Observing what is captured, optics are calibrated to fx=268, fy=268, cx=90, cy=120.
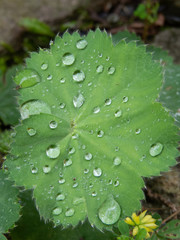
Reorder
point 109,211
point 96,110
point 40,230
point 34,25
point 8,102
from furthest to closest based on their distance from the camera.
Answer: point 34,25 → point 8,102 → point 40,230 → point 96,110 → point 109,211

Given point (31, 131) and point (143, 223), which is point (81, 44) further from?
point (143, 223)

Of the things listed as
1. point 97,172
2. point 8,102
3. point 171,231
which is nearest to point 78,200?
point 97,172

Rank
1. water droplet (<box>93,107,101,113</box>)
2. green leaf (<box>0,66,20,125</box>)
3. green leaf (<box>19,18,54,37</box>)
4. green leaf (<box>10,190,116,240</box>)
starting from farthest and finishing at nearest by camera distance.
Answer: green leaf (<box>19,18,54,37</box>) → green leaf (<box>0,66,20,125</box>) → green leaf (<box>10,190,116,240</box>) → water droplet (<box>93,107,101,113</box>)

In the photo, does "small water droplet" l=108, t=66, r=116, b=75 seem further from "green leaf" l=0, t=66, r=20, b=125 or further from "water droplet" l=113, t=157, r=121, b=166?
"green leaf" l=0, t=66, r=20, b=125

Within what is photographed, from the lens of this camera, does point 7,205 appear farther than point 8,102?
No

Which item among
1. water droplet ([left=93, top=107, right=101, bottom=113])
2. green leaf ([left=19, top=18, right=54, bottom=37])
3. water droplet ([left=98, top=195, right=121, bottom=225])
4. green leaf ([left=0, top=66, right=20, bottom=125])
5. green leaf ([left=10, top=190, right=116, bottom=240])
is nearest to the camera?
water droplet ([left=98, top=195, right=121, bottom=225])

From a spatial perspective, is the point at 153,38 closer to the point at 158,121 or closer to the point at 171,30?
the point at 171,30

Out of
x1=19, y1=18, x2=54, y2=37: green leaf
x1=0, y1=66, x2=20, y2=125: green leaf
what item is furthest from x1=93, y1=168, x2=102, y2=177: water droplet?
x1=19, y1=18, x2=54, y2=37: green leaf
